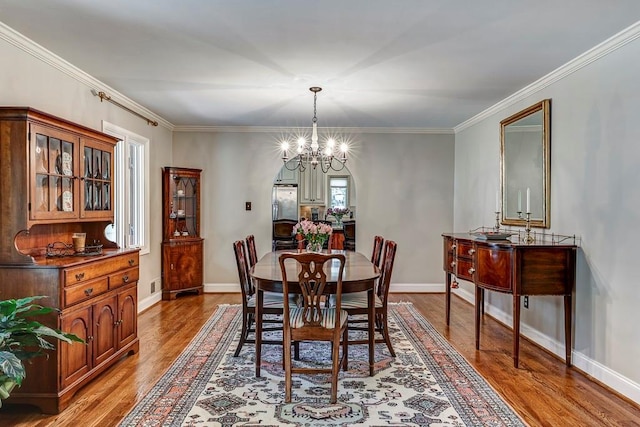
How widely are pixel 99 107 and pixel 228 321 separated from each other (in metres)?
2.50

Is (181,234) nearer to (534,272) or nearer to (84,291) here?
(84,291)

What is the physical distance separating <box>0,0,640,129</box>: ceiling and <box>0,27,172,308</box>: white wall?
12 centimetres

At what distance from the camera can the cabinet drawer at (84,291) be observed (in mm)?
2646

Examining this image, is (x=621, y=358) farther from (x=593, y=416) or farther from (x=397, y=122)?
(x=397, y=122)

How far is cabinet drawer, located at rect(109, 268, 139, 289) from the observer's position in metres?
3.20

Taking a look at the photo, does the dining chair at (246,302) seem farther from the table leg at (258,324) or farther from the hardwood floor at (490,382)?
the hardwood floor at (490,382)

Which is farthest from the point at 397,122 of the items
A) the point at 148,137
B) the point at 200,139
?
the point at 148,137

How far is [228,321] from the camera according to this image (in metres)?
4.65

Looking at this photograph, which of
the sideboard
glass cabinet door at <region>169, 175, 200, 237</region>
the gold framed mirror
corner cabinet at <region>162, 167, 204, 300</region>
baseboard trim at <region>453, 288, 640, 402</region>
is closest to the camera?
baseboard trim at <region>453, 288, 640, 402</region>

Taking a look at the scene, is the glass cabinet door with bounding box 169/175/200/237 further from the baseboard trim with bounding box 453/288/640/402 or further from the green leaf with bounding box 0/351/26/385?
the baseboard trim with bounding box 453/288/640/402

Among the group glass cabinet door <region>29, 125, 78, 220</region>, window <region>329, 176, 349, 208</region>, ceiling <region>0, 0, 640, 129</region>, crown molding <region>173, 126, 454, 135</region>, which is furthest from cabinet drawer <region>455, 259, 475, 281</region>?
window <region>329, 176, 349, 208</region>

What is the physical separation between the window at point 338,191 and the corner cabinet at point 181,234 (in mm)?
3281

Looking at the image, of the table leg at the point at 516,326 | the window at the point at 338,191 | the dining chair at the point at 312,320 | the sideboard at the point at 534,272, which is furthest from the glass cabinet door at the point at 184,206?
the table leg at the point at 516,326

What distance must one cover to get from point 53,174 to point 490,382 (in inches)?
130
